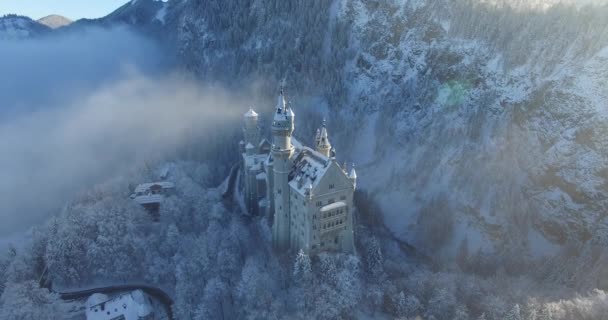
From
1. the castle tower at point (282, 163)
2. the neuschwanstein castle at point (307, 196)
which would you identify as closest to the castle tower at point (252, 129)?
the neuschwanstein castle at point (307, 196)

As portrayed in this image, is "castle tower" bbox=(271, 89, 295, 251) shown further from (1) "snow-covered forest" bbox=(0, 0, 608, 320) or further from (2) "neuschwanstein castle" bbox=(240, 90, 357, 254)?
(1) "snow-covered forest" bbox=(0, 0, 608, 320)

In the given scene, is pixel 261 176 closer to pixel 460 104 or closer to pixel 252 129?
pixel 252 129

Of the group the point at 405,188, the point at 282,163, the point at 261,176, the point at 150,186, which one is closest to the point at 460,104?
the point at 405,188

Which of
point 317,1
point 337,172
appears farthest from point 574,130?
point 317,1

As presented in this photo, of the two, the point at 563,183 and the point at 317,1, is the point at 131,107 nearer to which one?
the point at 317,1

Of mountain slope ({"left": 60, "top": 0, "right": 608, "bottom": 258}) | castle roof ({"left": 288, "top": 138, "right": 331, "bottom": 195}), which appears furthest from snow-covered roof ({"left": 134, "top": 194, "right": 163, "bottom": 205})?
mountain slope ({"left": 60, "top": 0, "right": 608, "bottom": 258})

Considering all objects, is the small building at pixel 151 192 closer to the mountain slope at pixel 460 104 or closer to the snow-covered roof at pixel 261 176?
the snow-covered roof at pixel 261 176
